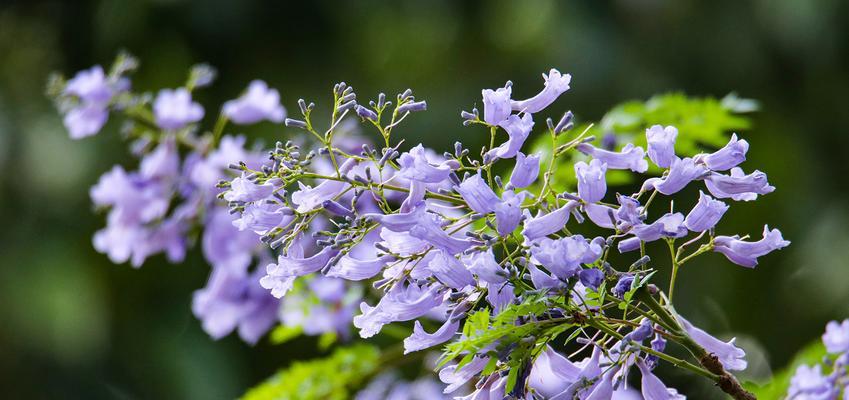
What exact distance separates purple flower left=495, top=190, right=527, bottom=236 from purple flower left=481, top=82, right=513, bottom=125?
0.09 meters

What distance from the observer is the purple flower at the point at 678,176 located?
0.89 metres

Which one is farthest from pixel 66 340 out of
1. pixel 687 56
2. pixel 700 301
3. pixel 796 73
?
pixel 796 73

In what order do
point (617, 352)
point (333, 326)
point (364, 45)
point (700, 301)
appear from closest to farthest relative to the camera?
point (617, 352), point (333, 326), point (700, 301), point (364, 45)

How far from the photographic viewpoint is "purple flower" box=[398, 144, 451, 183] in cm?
87

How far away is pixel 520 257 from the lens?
2.83 ft

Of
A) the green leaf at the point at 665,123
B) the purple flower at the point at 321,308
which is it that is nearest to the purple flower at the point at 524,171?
the green leaf at the point at 665,123

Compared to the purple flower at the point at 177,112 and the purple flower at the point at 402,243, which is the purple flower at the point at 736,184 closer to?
the purple flower at the point at 402,243

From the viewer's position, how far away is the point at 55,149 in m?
5.72

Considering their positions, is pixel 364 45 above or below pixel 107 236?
below

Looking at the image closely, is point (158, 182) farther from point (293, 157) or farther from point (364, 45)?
point (364, 45)

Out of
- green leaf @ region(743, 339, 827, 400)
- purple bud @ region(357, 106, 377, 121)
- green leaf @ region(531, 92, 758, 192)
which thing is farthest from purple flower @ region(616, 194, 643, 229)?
green leaf @ region(531, 92, 758, 192)

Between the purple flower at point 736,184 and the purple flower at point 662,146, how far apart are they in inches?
1.7

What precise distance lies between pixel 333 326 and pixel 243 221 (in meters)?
0.88

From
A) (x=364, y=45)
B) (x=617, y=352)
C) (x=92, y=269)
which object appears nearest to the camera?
(x=617, y=352)
